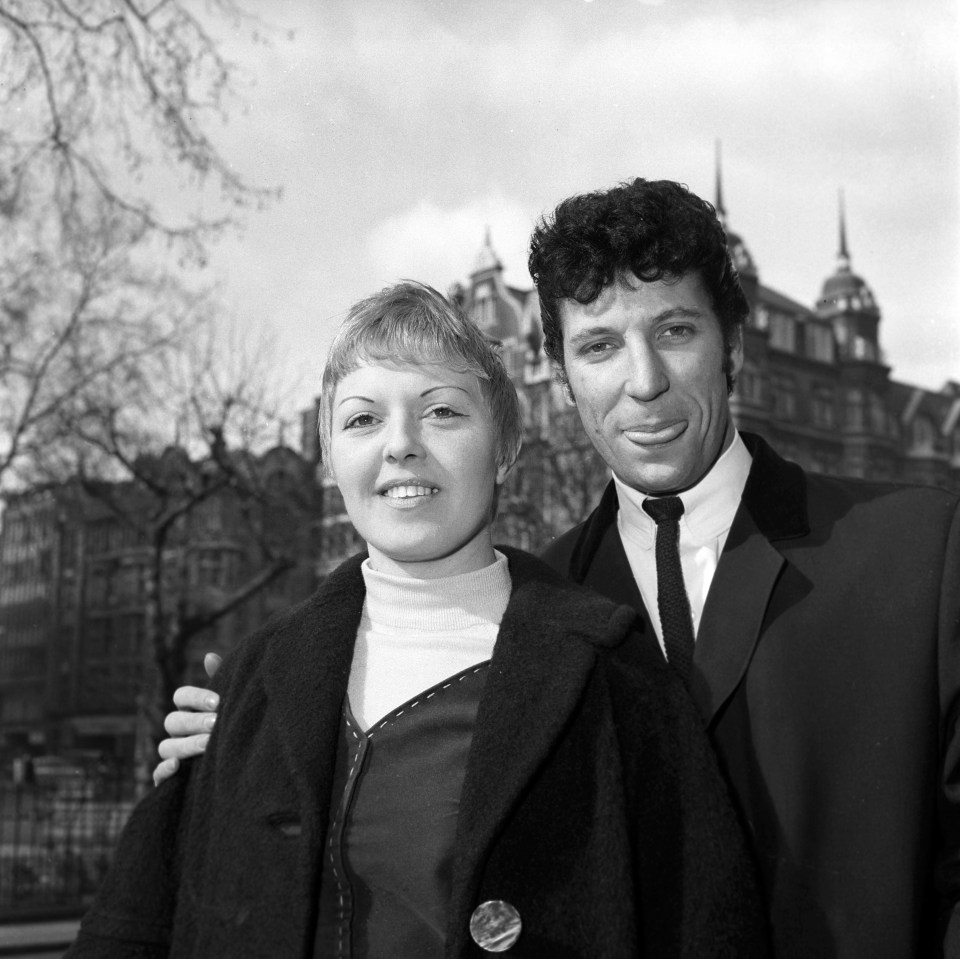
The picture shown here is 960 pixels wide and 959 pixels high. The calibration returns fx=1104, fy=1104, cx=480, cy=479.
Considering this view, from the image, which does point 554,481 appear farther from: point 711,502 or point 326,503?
point 711,502

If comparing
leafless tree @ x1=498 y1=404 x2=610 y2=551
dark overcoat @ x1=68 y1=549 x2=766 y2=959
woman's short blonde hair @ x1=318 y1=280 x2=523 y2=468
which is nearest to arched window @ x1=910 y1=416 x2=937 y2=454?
leafless tree @ x1=498 y1=404 x2=610 y2=551

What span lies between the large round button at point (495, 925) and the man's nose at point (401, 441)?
2.48ft

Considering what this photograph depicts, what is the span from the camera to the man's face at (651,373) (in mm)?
2092

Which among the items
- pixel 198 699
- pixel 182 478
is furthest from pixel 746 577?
pixel 182 478

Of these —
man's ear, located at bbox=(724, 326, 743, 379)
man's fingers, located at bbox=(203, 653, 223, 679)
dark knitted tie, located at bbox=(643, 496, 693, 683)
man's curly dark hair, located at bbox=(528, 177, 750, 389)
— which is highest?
man's curly dark hair, located at bbox=(528, 177, 750, 389)

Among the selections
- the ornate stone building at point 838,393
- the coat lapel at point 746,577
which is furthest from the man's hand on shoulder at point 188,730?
the ornate stone building at point 838,393

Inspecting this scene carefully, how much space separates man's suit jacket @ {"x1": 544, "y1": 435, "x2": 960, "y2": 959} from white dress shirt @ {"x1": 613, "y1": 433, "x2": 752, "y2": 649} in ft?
0.28

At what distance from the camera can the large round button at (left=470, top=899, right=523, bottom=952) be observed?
166 centimetres

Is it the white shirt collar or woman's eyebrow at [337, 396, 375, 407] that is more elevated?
woman's eyebrow at [337, 396, 375, 407]

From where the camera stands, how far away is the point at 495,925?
1.67 meters

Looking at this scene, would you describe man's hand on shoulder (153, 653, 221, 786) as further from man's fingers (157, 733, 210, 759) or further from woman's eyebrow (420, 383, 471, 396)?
woman's eyebrow (420, 383, 471, 396)

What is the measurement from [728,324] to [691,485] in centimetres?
33

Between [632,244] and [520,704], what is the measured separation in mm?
876

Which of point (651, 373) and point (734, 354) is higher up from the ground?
point (734, 354)
